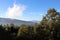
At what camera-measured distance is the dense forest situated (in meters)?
34.8

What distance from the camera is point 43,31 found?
118ft

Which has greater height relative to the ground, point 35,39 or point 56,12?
point 56,12

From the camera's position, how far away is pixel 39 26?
121 ft

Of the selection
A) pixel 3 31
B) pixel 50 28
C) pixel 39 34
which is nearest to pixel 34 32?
pixel 39 34

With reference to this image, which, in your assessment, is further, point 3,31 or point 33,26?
point 33,26

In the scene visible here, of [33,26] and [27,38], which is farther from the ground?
[33,26]

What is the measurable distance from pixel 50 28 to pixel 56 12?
3.43 m

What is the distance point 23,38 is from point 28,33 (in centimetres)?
135

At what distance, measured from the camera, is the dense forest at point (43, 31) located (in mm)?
34806

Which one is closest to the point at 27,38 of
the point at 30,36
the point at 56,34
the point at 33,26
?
the point at 30,36

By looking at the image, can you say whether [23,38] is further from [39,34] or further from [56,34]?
[56,34]

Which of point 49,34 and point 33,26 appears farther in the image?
point 33,26

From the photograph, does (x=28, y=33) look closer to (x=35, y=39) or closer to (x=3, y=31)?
(x=35, y=39)

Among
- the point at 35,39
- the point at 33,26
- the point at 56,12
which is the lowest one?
the point at 35,39
